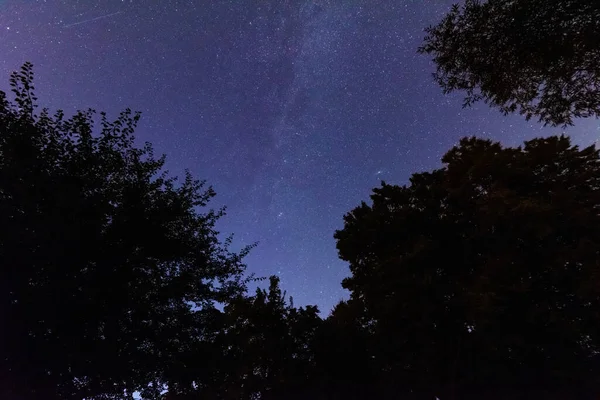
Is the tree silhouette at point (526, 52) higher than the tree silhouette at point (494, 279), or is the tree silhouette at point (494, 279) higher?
the tree silhouette at point (526, 52)

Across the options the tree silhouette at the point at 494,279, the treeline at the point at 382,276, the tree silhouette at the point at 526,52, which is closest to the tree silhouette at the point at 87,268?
the treeline at the point at 382,276

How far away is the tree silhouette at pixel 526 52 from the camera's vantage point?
8.15m

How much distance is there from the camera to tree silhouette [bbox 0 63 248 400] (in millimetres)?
10602

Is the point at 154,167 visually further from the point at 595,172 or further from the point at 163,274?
the point at 595,172

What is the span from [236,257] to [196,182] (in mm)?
4542

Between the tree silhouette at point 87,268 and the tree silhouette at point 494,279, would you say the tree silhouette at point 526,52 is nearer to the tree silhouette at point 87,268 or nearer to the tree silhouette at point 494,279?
the tree silhouette at point 494,279

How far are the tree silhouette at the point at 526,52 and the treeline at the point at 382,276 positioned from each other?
48mm

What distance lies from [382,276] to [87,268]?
475 inches

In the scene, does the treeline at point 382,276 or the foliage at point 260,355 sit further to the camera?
the foliage at point 260,355

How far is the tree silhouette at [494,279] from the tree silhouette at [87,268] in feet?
29.1

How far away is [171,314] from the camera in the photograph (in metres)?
14.3

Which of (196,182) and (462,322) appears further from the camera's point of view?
(196,182)

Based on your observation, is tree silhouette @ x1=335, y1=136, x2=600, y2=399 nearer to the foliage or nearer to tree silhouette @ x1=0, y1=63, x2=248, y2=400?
the foliage

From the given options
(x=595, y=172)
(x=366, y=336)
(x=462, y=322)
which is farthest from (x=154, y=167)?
(x=595, y=172)
